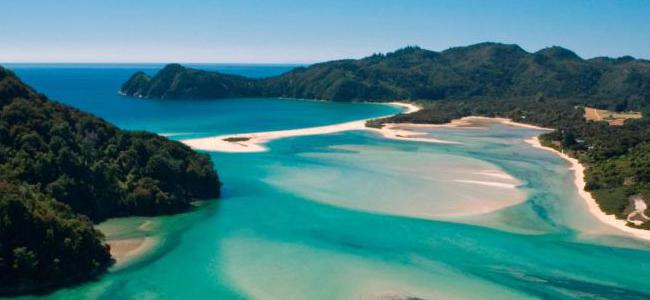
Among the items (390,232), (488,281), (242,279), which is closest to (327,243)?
(390,232)

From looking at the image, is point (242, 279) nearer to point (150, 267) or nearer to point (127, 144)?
point (150, 267)

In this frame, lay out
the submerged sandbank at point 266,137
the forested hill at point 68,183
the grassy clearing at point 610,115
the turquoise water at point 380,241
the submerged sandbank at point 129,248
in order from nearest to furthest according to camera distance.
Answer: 1. the forested hill at point 68,183
2. the turquoise water at point 380,241
3. the submerged sandbank at point 129,248
4. the submerged sandbank at point 266,137
5. the grassy clearing at point 610,115

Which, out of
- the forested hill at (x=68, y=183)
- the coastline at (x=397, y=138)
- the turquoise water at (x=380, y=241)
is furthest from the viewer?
the coastline at (x=397, y=138)

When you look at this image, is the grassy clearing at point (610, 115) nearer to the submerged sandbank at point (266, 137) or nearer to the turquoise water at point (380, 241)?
the submerged sandbank at point (266, 137)

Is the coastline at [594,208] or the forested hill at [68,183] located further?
the coastline at [594,208]

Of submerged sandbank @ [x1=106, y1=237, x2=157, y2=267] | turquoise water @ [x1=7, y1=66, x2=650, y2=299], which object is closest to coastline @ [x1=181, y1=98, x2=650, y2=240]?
turquoise water @ [x1=7, y1=66, x2=650, y2=299]

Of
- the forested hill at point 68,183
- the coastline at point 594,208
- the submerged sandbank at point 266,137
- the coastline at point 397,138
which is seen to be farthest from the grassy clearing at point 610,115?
the forested hill at point 68,183

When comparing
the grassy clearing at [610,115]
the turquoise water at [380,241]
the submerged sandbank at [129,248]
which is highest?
the grassy clearing at [610,115]
